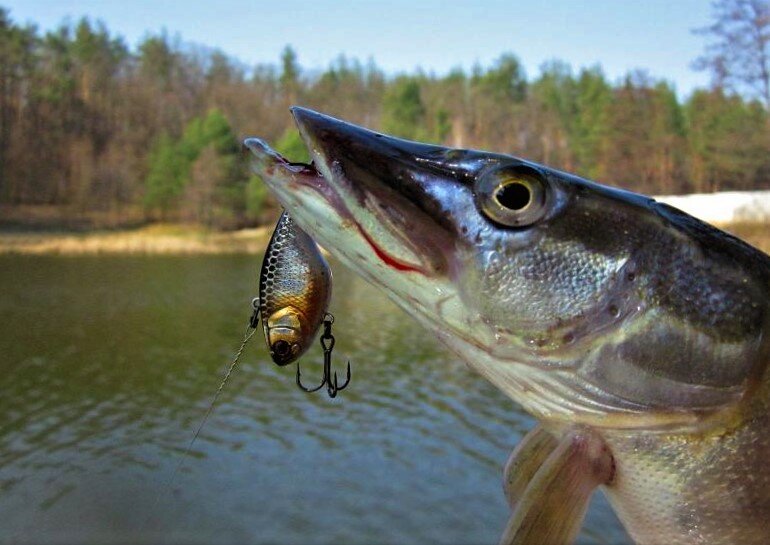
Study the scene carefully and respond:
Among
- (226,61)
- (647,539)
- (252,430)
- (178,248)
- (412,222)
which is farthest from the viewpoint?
(226,61)

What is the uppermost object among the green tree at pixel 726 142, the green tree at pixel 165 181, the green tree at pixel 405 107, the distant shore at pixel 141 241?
the green tree at pixel 405 107

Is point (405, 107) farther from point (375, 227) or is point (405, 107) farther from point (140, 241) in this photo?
point (375, 227)

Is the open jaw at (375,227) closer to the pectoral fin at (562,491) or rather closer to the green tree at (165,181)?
the pectoral fin at (562,491)

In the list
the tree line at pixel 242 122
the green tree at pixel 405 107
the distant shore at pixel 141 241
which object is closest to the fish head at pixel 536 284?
the tree line at pixel 242 122

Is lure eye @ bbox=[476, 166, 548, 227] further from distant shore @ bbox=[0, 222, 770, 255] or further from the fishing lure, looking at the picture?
distant shore @ bbox=[0, 222, 770, 255]

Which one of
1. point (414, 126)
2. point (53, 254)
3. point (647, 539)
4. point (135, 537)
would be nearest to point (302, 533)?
point (135, 537)

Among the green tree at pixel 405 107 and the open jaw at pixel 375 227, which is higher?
the green tree at pixel 405 107

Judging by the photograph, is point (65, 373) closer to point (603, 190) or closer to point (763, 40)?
point (603, 190)
